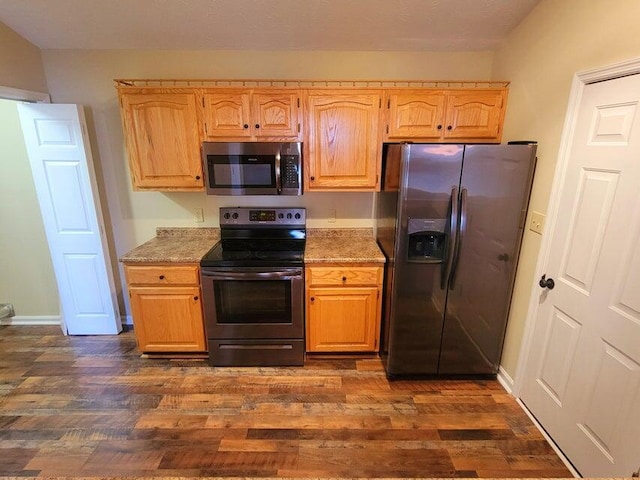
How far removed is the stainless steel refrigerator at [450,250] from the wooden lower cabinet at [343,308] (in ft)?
0.40

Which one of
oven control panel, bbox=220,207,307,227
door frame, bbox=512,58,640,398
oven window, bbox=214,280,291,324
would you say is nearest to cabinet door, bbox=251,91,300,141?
oven control panel, bbox=220,207,307,227

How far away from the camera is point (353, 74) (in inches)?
103

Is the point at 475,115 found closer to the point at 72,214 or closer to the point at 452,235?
the point at 452,235

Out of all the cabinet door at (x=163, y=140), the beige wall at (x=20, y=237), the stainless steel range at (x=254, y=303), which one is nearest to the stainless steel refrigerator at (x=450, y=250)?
the stainless steel range at (x=254, y=303)

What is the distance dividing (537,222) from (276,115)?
197cm

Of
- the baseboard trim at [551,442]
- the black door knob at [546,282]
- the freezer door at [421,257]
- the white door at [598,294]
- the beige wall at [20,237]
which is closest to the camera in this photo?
the white door at [598,294]

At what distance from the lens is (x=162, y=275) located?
96.0 inches

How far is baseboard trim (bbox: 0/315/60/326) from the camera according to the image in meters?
3.21

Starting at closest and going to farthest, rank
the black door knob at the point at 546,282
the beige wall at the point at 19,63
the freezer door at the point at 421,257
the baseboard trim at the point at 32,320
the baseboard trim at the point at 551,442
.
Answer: the baseboard trim at the point at 551,442
the black door knob at the point at 546,282
the freezer door at the point at 421,257
the beige wall at the point at 19,63
the baseboard trim at the point at 32,320

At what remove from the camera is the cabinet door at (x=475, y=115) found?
2.32 meters

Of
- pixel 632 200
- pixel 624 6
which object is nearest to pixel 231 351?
pixel 632 200

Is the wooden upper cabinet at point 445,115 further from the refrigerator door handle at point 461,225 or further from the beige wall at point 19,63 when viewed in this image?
the beige wall at point 19,63

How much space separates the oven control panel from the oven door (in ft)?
2.04

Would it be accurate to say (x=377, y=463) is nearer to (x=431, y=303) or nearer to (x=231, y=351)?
(x=431, y=303)
